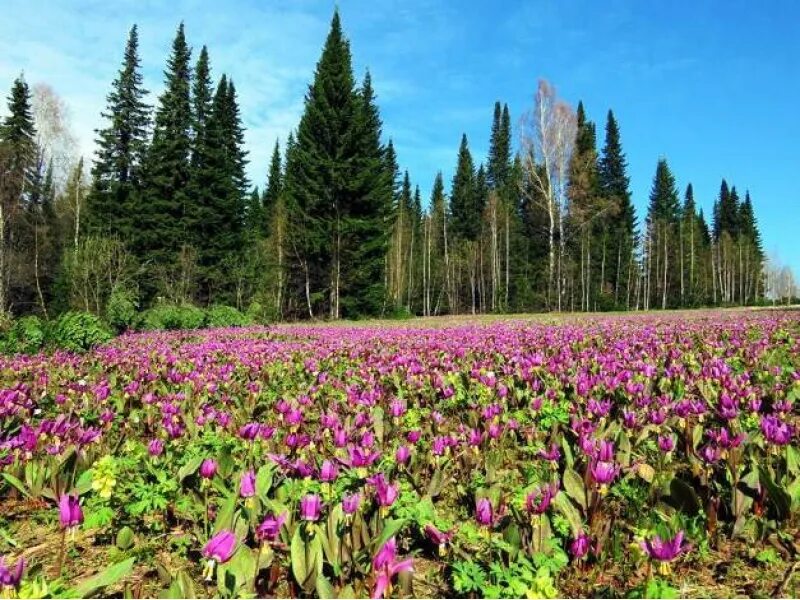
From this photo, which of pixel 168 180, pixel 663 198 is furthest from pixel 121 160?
pixel 663 198

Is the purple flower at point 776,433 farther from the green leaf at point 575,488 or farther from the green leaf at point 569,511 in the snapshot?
the green leaf at point 569,511

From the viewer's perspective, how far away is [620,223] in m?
63.6

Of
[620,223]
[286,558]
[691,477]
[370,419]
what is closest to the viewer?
[286,558]

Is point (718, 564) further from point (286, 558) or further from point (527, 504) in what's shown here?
point (286, 558)

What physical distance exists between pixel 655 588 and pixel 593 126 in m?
69.7

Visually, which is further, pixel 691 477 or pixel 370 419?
pixel 370 419

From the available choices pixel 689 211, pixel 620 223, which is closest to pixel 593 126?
pixel 620 223

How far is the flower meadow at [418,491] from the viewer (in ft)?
6.73

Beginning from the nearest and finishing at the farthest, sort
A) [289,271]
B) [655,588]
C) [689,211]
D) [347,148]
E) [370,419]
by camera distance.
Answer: [655,588], [370,419], [347,148], [289,271], [689,211]

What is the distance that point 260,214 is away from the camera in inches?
2237

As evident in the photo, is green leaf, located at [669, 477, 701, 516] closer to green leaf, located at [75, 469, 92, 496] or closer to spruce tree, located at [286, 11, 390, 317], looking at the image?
green leaf, located at [75, 469, 92, 496]

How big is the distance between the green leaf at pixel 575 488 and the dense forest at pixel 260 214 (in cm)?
2116

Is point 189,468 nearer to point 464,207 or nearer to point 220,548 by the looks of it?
point 220,548

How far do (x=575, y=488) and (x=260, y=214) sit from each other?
187ft
